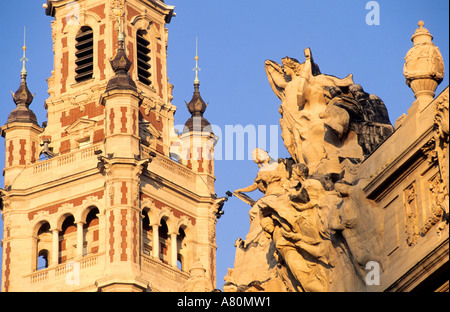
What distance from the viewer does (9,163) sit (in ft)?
328

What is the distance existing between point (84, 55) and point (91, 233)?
1420 centimetres

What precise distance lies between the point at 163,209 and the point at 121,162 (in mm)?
5504

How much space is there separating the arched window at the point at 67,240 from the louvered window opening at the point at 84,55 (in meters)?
10.7

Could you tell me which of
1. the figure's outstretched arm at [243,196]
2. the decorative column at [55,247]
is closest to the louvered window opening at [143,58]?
the decorative column at [55,247]

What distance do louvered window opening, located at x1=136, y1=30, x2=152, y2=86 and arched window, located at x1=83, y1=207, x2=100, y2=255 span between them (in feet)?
36.6

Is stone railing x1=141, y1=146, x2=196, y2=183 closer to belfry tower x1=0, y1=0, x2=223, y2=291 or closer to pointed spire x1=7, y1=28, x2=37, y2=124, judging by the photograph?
belfry tower x1=0, y1=0, x2=223, y2=291

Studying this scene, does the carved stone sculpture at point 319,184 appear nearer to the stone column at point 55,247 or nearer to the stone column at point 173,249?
the stone column at point 55,247

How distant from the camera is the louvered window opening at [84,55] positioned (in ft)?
343

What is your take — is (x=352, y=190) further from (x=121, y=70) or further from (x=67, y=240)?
(x=121, y=70)

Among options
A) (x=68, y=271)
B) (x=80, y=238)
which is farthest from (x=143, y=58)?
(x=68, y=271)

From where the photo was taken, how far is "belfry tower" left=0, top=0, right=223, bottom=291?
307 ft

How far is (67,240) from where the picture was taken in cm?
9762

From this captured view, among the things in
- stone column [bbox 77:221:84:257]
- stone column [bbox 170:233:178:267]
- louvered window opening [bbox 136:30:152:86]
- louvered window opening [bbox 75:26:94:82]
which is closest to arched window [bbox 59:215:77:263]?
stone column [bbox 77:221:84:257]

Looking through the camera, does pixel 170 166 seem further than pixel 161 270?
Yes
